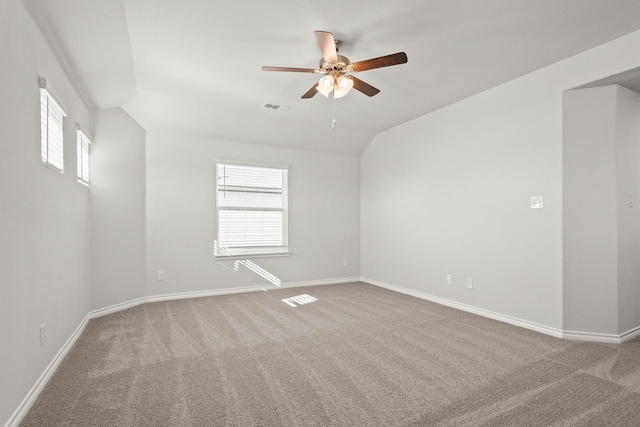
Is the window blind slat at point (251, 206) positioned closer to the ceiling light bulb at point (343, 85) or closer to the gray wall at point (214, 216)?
the gray wall at point (214, 216)

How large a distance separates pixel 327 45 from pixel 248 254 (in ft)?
11.7

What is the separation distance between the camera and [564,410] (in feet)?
6.30

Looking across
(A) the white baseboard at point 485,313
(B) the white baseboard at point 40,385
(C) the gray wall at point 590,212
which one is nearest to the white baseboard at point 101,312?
(B) the white baseboard at point 40,385

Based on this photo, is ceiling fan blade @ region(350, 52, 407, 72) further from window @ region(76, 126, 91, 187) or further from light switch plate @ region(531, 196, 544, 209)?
window @ region(76, 126, 91, 187)

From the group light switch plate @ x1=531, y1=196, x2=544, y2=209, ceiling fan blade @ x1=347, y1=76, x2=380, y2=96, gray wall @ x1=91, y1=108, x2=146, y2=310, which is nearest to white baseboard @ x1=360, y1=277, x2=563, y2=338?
light switch plate @ x1=531, y1=196, x2=544, y2=209

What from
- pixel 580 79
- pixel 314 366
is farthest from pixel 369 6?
pixel 314 366

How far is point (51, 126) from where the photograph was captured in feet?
8.19

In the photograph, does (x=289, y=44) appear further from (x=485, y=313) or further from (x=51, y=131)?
(x=485, y=313)

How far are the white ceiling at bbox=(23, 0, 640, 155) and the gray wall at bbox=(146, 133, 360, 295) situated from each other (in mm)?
716

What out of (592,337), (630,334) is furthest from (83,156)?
(630,334)

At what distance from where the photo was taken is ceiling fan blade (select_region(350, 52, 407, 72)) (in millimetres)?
2361

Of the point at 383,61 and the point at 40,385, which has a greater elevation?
the point at 383,61

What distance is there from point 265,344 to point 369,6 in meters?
2.93

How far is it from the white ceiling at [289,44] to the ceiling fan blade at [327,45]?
0.23 meters
